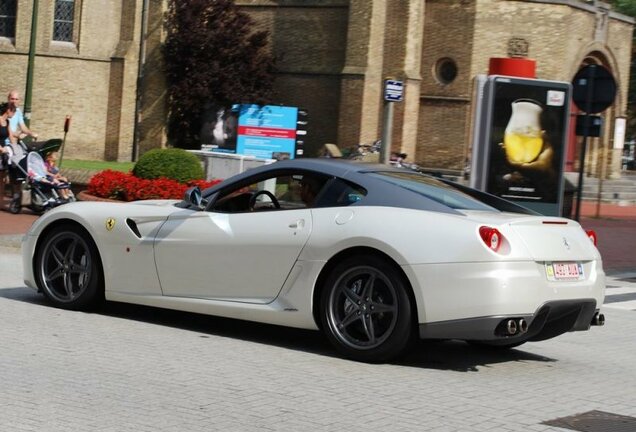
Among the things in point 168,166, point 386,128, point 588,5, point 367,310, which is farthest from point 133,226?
point 588,5

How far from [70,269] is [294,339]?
78.5 inches

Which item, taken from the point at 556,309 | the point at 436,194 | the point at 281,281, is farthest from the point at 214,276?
the point at 556,309

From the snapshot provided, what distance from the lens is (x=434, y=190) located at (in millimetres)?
8555

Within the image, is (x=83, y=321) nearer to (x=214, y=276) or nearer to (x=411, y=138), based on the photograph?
(x=214, y=276)

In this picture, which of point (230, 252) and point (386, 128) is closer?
point (230, 252)

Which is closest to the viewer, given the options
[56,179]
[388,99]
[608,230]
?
[388,99]

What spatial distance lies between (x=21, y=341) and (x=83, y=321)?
3.44 ft

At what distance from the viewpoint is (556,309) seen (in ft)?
26.1

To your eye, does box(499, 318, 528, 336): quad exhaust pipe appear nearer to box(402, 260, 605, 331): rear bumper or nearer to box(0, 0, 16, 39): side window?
box(402, 260, 605, 331): rear bumper

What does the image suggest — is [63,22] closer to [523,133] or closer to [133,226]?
[523,133]

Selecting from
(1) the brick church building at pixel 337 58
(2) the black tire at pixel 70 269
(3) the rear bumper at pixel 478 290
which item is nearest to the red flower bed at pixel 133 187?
(2) the black tire at pixel 70 269

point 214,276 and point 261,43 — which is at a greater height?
point 261,43

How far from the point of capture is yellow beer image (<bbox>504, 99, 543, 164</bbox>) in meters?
18.0

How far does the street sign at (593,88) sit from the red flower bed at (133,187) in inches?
232
